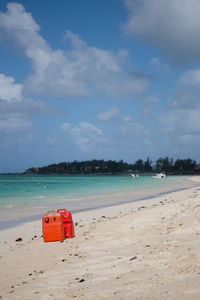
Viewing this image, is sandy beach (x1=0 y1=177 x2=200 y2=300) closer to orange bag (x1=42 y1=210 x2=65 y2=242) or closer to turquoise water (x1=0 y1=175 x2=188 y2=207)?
orange bag (x1=42 y1=210 x2=65 y2=242)

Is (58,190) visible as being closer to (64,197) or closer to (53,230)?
(64,197)

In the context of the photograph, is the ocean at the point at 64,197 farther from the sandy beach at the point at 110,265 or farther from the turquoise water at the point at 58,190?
the sandy beach at the point at 110,265

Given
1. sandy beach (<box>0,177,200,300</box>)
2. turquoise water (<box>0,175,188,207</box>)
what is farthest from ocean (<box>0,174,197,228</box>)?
sandy beach (<box>0,177,200,300</box>)

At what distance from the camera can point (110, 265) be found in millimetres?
4520

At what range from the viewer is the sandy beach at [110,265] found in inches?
134

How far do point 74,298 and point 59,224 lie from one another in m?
4.28

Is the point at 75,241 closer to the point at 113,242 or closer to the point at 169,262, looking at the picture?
the point at 113,242

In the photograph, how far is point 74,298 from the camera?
331 cm

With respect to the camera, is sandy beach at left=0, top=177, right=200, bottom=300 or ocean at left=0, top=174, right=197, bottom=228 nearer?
sandy beach at left=0, top=177, right=200, bottom=300

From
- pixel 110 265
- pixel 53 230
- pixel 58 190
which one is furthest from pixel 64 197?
pixel 110 265

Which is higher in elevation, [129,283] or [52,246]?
[129,283]

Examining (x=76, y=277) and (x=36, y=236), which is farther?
(x=36, y=236)

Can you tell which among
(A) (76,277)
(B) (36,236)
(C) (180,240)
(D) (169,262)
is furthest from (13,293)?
(B) (36,236)

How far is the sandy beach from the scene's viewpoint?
134 inches
